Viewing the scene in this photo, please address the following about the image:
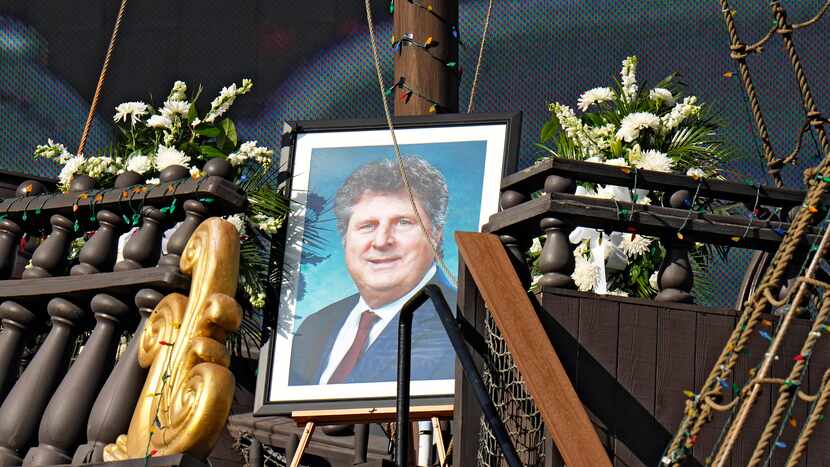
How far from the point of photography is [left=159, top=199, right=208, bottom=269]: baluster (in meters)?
3.97

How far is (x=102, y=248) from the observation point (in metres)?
4.16

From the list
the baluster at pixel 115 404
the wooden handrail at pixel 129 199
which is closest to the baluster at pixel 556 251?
the wooden handrail at pixel 129 199

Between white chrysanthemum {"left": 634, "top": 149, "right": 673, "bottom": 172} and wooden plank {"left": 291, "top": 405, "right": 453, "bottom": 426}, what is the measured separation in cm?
117

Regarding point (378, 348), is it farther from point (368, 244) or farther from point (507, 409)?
point (507, 409)

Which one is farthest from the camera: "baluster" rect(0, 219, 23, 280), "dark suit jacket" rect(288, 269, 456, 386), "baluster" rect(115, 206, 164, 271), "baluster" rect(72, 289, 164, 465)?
"dark suit jacket" rect(288, 269, 456, 386)

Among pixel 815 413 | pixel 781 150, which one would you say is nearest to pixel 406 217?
pixel 815 413

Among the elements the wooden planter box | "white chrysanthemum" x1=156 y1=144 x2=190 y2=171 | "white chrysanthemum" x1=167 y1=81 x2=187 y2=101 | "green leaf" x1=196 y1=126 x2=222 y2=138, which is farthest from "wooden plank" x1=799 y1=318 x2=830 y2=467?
"white chrysanthemum" x1=167 y1=81 x2=187 y2=101

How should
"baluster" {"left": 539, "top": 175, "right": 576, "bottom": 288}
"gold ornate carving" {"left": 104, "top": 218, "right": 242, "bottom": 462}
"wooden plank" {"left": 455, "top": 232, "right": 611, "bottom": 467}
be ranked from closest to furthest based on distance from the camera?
"wooden plank" {"left": 455, "top": 232, "right": 611, "bottom": 467}
"gold ornate carving" {"left": 104, "top": 218, "right": 242, "bottom": 462}
"baluster" {"left": 539, "top": 175, "right": 576, "bottom": 288}

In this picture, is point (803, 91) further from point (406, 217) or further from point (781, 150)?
point (781, 150)

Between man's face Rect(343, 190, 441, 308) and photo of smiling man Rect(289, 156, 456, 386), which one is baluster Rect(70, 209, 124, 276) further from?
man's face Rect(343, 190, 441, 308)

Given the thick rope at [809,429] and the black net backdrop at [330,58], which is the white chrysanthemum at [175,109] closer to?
the thick rope at [809,429]

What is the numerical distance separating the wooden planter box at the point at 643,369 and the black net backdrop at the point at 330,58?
20.7 ft

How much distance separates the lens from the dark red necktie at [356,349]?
193 inches

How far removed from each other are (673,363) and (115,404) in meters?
1.48
